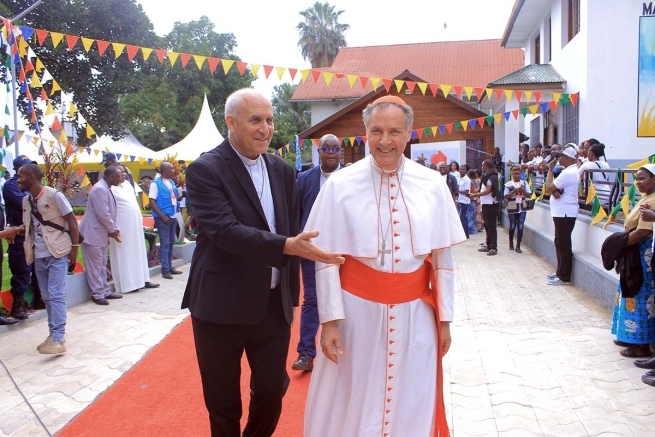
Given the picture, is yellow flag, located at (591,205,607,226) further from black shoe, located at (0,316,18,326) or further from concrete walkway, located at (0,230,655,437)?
black shoe, located at (0,316,18,326)

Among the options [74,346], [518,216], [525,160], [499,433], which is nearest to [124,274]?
[74,346]

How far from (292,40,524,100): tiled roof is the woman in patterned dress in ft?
84.2

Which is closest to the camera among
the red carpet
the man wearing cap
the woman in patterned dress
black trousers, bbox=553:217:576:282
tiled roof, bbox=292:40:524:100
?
the red carpet

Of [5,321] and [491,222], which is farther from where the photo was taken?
[491,222]

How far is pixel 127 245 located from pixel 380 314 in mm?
6842

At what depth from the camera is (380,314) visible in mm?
2758

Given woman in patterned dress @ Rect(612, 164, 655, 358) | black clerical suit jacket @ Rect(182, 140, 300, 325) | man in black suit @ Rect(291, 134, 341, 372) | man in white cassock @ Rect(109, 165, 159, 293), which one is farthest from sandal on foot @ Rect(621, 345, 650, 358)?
man in white cassock @ Rect(109, 165, 159, 293)

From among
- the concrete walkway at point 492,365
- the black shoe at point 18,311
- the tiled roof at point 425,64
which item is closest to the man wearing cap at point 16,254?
the black shoe at point 18,311

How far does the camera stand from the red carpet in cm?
402

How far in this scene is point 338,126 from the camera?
25266 millimetres

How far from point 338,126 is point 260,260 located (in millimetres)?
22982

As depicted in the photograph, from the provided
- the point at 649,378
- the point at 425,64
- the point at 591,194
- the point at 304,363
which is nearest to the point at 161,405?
the point at 304,363

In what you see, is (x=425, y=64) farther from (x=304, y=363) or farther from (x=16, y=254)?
(x=304, y=363)

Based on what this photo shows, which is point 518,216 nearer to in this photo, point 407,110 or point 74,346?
point 74,346
